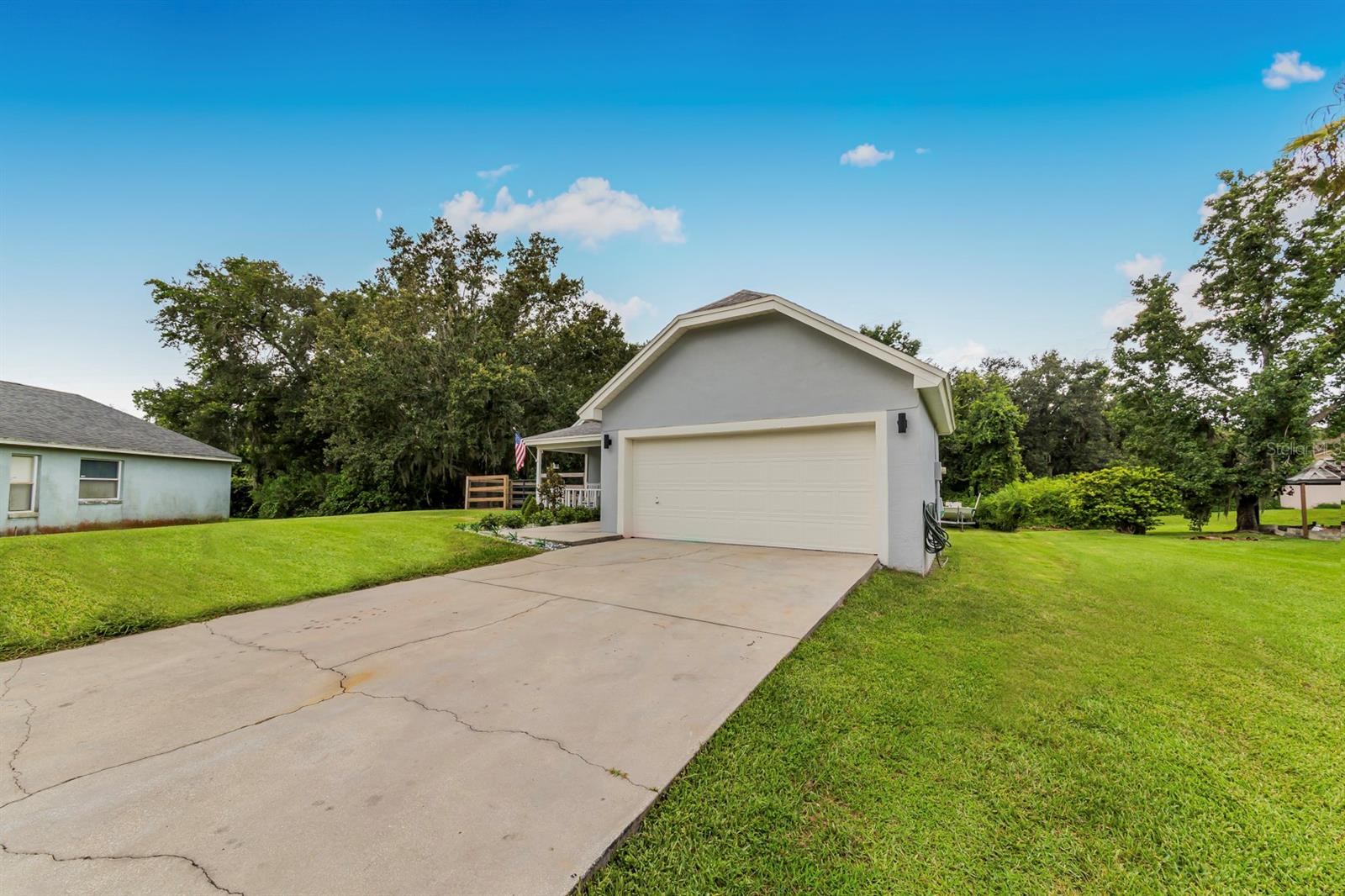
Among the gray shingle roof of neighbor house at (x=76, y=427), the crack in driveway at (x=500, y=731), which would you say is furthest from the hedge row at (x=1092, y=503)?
the gray shingle roof of neighbor house at (x=76, y=427)

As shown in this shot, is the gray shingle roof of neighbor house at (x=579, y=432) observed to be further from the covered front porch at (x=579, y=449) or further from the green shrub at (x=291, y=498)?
the green shrub at (x=291, y=498)

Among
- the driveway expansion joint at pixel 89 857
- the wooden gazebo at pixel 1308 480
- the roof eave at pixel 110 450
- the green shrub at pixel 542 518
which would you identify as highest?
the roof eave at pixel 110 450

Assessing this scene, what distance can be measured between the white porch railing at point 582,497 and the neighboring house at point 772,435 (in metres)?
4.29

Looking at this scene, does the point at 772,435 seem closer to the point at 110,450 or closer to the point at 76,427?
the point at 110,450

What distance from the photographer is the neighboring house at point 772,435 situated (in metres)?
7.04

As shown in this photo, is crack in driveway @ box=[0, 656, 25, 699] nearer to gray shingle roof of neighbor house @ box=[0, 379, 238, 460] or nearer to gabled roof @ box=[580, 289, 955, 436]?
gabled roof @ box=[580, 289, 955, 436]

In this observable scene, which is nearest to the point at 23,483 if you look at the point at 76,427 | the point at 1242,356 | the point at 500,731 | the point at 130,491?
the point at 130,491

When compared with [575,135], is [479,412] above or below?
below

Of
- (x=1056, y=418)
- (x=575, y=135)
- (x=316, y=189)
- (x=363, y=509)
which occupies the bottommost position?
(x=363, y=509)

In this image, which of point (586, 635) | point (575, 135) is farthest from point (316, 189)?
point (586, 635)

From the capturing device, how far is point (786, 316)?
7992 mm

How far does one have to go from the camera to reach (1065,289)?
12.9 metres

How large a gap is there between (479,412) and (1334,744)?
1973 centimetres

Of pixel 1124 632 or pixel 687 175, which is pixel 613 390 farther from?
pixel 1124 632
